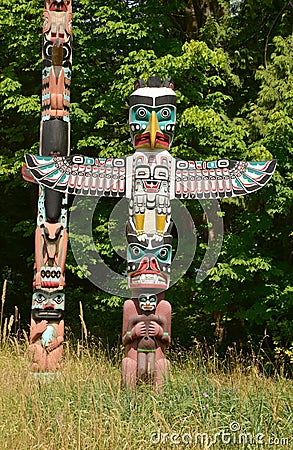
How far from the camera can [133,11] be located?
36.1 feet

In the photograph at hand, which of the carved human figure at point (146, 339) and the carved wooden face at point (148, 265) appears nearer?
the carved human figure at point (146, 339)

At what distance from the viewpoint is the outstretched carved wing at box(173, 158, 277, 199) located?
6383mm

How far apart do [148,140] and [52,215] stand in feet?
5.79

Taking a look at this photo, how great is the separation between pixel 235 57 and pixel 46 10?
422 centimetres

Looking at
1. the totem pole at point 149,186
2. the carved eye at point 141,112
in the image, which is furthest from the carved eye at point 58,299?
the carved eye at point 141,112

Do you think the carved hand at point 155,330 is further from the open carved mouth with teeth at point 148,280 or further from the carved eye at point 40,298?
the carved eye at point 40,298

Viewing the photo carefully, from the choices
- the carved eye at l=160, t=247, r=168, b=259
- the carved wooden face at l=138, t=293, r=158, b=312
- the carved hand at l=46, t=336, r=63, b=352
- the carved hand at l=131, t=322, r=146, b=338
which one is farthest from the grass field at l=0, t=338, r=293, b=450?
the carved hand at l=46, t=336, r=63, b=352

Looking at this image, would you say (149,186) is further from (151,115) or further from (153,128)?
(151,115)

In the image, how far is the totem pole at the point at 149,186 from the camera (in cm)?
588

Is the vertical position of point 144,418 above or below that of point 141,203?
below

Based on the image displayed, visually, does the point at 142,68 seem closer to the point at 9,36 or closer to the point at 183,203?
the point at 183,203

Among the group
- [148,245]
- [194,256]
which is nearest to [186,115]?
[194,256]
